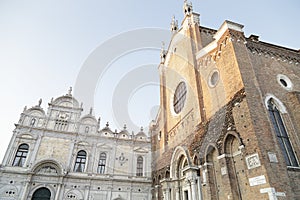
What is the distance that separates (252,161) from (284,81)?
5.98 m

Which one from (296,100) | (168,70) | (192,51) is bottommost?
(296,100)

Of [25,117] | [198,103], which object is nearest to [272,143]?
[198,103]

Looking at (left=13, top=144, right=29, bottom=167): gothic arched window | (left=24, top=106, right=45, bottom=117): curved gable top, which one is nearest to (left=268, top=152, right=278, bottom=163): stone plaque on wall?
(left=13, top=144, right=29, bottom=167): gothic arched window

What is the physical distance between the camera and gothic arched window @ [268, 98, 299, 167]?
795 cm

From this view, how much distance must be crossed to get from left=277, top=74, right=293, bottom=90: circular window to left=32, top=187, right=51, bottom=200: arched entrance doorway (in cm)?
1927

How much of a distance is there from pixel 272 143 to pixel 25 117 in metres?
20.6

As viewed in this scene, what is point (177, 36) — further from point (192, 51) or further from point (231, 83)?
point (231, 83)

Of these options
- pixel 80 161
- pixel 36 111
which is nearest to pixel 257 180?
pixel 80 161

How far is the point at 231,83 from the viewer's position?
888 cm

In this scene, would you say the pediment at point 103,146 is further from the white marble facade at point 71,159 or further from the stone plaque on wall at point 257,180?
the stone plaque on wall at point 257,180

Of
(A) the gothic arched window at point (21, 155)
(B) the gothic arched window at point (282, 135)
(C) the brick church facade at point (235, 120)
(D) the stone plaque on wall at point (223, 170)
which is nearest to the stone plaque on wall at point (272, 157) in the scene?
(C) the brick church facade at point (235, 120)

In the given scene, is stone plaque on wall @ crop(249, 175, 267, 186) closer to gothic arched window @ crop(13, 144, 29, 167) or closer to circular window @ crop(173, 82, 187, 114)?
circular window @ crop(173, 82, 187, 114)

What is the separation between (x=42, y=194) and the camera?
16078mm

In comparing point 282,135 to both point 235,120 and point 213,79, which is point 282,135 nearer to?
point 235,120
